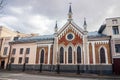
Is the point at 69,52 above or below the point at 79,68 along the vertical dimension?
above

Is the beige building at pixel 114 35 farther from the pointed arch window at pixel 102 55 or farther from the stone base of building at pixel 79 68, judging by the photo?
the pointed arch window at pixel 102 55

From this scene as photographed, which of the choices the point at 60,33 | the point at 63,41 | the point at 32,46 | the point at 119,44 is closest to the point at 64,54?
the point at 63,41

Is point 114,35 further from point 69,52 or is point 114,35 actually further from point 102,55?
point 69,52

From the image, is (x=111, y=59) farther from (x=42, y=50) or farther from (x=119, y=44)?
(x=42, y=50)

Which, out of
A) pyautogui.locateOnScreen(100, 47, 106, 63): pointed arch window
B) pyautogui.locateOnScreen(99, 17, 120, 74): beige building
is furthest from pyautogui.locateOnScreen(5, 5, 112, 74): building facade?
pyautogui.locateOnScreen(99, 17, 120, 74): beige building

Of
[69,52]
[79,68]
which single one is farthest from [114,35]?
[69,52]

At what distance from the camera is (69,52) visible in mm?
31188

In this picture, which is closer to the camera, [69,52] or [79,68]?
[79,68]

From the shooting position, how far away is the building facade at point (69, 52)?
28.5m

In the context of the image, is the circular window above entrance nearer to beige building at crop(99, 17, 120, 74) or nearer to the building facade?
the building facade

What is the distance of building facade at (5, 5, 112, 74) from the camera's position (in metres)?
28.5

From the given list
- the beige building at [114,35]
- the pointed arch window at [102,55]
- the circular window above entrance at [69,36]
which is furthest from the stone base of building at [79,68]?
the circular window above entrance at [69,36]

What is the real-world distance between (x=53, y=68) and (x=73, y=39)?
27.6 feet

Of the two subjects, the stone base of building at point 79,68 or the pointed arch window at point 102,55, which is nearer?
the stone base of building at point 79,68
